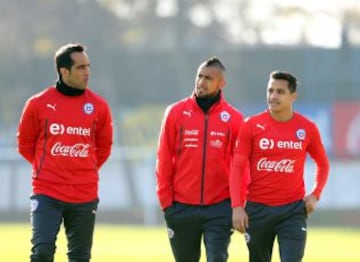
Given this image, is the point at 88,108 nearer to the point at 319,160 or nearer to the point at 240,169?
the point at 240,169

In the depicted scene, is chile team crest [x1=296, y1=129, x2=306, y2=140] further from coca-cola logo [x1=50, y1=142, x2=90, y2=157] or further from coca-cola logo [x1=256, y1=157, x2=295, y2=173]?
coca-cola logo [x1=50, y1=142, x2=90, y2=157]

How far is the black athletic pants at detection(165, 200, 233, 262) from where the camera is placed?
11.8m

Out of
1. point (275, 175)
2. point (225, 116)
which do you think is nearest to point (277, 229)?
point (275, 175)

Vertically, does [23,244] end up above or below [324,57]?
below

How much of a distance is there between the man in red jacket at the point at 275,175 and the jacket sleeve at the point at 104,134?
123cm

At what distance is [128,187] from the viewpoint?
41688 millimetres

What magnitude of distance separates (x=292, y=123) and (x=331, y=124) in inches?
1128

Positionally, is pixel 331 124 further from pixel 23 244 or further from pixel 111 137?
pixel 111 137

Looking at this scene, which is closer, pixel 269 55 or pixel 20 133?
pixel 20 133

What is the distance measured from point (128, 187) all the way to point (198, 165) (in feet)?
97.8

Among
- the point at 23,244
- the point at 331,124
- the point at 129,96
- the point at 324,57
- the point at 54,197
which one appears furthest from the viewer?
the point at 129,96

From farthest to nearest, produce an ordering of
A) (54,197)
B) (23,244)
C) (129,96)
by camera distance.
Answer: (129,96), (23,244), (54,197)

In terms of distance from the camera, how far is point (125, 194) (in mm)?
41781

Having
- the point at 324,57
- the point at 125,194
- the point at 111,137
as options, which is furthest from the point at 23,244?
the point at 324,57
